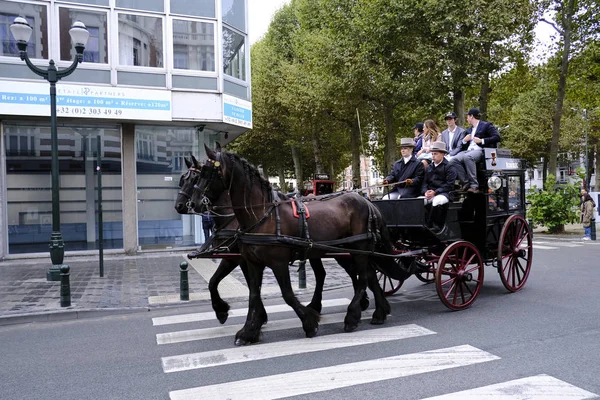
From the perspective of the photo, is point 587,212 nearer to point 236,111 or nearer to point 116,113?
point 236,111

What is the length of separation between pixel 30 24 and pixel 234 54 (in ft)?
21.1

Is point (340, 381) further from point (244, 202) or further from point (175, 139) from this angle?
point (175, 139)

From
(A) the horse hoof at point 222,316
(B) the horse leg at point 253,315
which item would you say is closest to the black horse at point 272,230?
(B) the horse leg at point 253,315

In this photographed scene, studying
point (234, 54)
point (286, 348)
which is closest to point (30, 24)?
point (234, 54)

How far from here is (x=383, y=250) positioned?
705cm

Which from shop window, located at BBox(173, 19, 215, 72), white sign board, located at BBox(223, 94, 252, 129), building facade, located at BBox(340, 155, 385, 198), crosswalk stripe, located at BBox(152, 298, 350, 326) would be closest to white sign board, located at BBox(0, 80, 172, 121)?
shop window, located at BBox(173, 19, 215, 72)

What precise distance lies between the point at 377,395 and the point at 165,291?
6281 mm

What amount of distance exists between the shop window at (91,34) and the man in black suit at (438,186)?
11837 millimetres

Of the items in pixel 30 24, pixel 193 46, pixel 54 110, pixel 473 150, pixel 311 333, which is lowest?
pixel 311 333

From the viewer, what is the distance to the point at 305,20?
30.0 m

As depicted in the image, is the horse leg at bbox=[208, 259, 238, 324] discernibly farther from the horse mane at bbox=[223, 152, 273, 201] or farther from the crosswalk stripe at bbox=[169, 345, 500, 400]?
the crosswalk stripe at bbox=[169, 345, 500, 400]

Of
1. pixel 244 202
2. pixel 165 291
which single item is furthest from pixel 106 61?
pixel 244 202

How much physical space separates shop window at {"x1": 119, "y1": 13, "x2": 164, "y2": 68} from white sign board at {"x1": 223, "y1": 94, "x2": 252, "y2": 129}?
8.13ft

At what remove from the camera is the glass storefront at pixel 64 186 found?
15.0 metres
